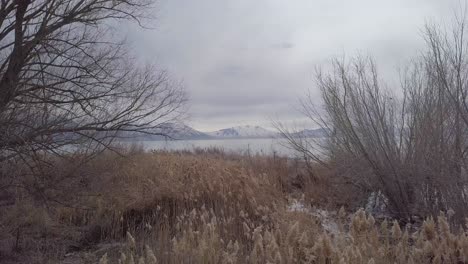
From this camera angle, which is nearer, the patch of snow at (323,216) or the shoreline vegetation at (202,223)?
the shoreline vegetation at (202,223)

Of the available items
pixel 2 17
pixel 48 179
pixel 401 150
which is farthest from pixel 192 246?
pixel 2 17

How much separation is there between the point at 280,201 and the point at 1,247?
5.29 meters

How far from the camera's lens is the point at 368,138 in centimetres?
1022

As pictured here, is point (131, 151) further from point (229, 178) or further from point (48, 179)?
point (229, 178)

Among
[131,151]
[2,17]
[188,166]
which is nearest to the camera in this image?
[2,17]

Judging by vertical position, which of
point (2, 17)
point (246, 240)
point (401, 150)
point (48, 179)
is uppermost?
point (2, 17)

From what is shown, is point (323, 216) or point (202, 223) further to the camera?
point (323, 216)

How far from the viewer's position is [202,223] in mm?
7332

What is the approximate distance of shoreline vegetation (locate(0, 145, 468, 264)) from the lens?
484cm

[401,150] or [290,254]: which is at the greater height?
[401,150]

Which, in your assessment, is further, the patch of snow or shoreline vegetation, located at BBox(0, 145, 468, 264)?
the patch of snow

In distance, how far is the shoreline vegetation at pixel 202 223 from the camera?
4.84 metres

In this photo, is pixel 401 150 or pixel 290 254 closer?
pixel 290 254

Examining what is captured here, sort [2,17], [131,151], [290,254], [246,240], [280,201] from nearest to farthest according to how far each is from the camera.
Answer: [290,254], [246,240], [280,201], [2,17], [131,151]
